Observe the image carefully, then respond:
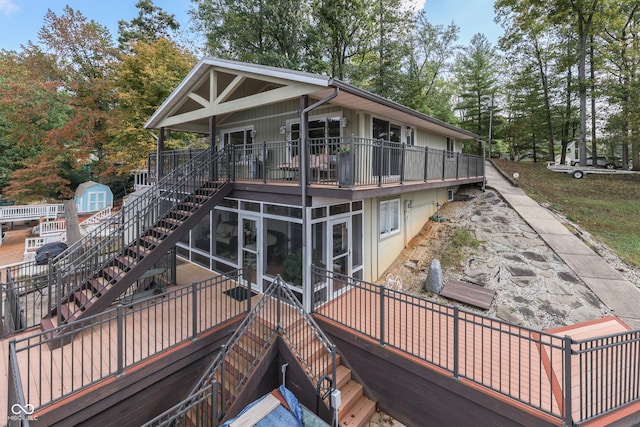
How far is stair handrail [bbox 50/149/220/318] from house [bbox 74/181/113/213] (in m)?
21.8

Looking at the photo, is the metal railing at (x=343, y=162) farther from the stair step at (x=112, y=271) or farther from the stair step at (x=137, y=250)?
the stair step at (x=112, y=271)

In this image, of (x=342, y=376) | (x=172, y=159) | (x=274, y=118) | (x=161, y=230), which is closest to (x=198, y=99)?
(x=274, y=118)

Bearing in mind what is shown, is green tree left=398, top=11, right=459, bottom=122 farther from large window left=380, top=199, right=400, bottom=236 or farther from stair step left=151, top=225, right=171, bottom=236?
stair step left=151, top=225, right=171, bottom=236

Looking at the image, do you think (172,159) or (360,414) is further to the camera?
(172,159)

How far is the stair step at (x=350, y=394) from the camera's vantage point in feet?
17.1

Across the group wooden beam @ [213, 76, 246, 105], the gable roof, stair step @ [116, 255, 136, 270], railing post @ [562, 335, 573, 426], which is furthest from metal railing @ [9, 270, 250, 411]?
railing post @ [562, 335, 573, 426]

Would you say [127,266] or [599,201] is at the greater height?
[599,201]

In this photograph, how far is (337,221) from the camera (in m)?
7.41

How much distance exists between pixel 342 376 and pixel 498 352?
9.82 ft

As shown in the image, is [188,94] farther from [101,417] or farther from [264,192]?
[101,417]

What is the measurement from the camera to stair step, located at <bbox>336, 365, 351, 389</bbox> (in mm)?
5554

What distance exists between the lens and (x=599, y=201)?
13.7 m

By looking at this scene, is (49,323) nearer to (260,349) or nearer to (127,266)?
(127,266)

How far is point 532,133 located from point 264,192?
29161 millimetres
